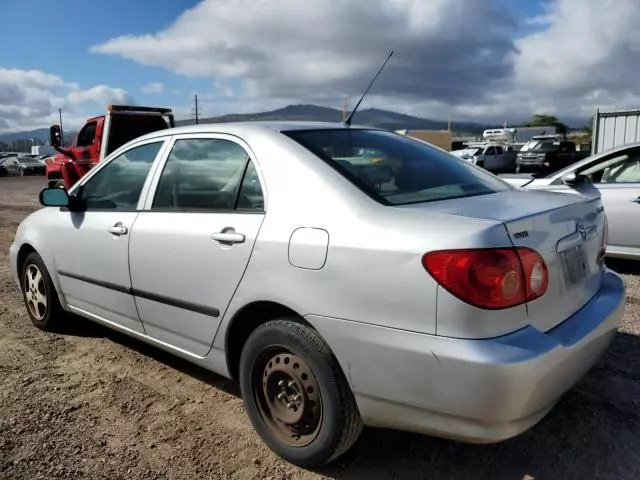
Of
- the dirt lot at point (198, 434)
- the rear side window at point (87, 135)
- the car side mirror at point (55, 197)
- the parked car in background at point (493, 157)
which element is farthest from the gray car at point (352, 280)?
the parked car in background at point (493, 157)

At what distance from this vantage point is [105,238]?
3.59 m

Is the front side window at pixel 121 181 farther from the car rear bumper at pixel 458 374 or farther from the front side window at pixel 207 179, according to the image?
the car rear bumper at pixel 458 374

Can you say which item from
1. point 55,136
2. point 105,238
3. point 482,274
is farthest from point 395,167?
point 55,136

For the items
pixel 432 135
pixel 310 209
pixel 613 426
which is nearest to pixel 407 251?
pixel 310 209

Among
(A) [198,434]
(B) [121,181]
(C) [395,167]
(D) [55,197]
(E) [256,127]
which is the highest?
(E) [256,127]

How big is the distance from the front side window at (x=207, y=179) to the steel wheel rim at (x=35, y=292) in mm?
1720

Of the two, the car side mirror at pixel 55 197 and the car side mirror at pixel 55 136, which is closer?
the car side mirror at pixel 55 197

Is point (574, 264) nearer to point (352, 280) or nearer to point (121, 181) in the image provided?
point (352, 280)

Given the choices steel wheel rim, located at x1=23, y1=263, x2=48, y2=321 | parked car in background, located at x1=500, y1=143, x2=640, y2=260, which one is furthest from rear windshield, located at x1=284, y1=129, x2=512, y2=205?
parked car in background, located at x1=500, y1=143, x2=640, y2=260

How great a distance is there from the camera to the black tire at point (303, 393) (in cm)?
240

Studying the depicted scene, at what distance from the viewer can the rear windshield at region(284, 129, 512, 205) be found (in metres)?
2.66

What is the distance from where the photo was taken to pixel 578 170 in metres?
6.32

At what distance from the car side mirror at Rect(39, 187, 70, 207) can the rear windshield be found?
1.88m

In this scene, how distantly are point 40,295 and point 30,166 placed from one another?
41.3 meters
